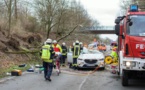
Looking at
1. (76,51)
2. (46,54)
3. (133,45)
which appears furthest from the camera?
(76,51)

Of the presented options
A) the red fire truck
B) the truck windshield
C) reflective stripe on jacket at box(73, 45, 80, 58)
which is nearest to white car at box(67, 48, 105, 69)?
reflective stripe on jacket at box(73, 45, 80, 58)

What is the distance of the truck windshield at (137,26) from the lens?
11.6 metres

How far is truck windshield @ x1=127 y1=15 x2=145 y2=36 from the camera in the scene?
11.6 meters

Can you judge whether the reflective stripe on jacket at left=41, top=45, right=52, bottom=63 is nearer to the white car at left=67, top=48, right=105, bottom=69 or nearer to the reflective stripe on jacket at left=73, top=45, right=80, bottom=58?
the white car at left=67, top=48, right=105, bottom=69

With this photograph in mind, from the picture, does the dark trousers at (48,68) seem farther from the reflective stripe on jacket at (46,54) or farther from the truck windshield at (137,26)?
the truck windshield at (137,26)

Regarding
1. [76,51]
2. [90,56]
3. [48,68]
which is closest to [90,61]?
[90,56]

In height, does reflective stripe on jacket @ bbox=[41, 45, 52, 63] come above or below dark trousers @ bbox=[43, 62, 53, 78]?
above

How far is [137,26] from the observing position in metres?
11.8

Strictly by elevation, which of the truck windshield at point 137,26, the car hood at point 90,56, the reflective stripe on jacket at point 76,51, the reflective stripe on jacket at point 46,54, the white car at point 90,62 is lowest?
the white car at point 90,62

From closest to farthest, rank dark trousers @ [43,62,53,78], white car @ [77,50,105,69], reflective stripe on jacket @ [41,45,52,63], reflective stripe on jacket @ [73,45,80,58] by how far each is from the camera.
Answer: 1. reflective stripe on jacket @ [41,45,52,63]
2. dark trousers @ [43,62,53,78]
3. white car @ [77,50,105,69]
4. reflective stripe on jacket @ [73,45,80,58]

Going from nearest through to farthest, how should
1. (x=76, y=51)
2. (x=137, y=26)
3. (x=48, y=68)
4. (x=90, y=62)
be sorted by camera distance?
(x=137, y=26)
(x=48, y=68)
(x=90, y=62)
(x=76, y=51)

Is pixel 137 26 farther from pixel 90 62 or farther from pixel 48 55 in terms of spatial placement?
pixel 90 62

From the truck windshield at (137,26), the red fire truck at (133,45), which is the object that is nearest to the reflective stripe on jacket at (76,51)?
the red fire truck at (133,45)

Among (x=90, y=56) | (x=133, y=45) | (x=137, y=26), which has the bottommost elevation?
(x=90, y=56)
